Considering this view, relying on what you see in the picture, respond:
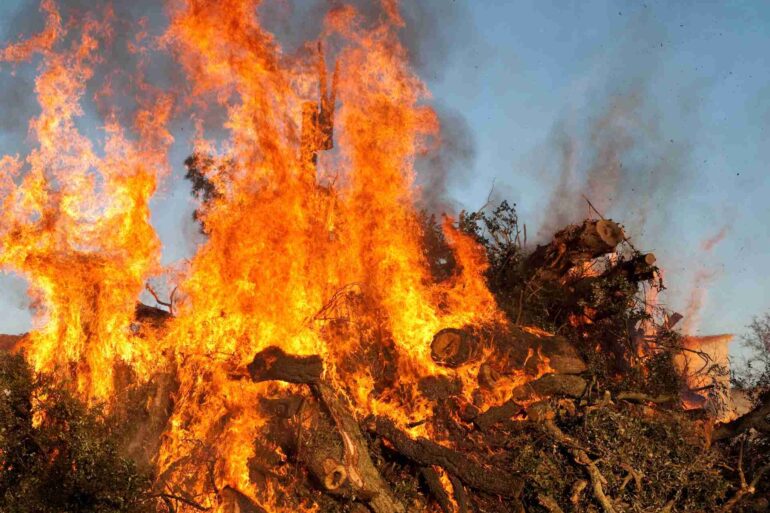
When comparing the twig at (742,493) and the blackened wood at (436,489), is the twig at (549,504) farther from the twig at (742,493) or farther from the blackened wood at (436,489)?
the twig at (742,493)

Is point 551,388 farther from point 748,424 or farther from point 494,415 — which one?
point 748,424

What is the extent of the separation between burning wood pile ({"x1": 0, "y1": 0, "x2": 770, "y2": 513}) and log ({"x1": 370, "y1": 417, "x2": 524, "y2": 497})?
0.14ft

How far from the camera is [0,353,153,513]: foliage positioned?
8211 millimetres

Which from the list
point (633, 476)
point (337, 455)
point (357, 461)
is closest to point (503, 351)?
point (633, 476)

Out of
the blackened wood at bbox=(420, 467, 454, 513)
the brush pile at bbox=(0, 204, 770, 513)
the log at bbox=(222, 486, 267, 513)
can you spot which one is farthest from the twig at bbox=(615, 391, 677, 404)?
the log at bbox=(222, 486, 267, 513)

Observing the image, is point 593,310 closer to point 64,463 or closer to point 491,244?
point 491,244

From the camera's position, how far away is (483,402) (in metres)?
12.4

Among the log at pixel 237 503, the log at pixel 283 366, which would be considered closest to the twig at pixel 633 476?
the log at pixel 283 366

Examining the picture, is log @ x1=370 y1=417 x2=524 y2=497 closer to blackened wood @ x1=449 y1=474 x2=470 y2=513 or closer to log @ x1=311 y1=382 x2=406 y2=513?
→ blackened wood @ x1=449 y1=474 x2=470 y2=513

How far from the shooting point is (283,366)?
1052 centimetres

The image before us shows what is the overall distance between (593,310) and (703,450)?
15.3 ft

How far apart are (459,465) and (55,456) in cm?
740

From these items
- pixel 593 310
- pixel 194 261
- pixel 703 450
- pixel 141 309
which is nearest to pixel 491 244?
pixel 593 310

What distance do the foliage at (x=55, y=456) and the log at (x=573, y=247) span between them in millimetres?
11248
